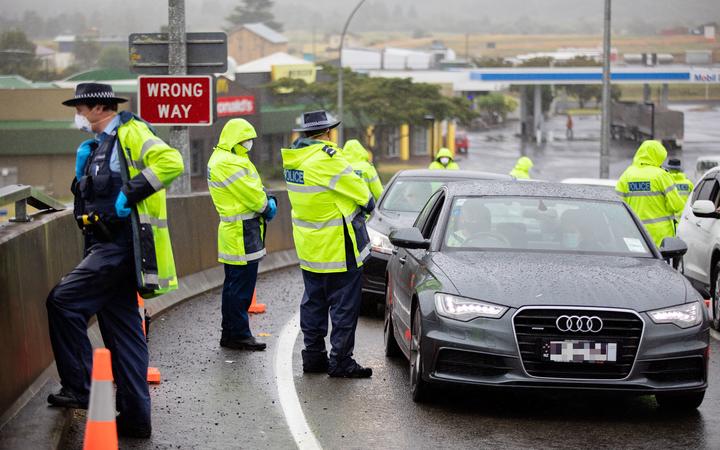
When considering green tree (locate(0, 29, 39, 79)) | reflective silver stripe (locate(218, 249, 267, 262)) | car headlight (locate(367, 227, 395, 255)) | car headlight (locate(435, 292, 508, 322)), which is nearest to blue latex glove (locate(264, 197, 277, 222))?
reflective silver stripe (locate(218, 249, 267, 262))

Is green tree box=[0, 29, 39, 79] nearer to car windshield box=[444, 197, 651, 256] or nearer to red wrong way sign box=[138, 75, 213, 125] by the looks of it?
red wrong way sign box=[138, 75, 213, 125]

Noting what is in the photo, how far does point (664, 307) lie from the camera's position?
7.90 meters

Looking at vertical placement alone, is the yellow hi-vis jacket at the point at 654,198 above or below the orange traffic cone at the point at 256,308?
above

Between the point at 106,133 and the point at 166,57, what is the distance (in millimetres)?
7930

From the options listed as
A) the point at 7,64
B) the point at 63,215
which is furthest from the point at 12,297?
the point at 7,64

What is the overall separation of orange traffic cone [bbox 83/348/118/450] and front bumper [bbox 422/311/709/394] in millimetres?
2793

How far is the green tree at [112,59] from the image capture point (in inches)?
6560

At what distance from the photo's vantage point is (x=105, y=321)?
7371 millimetres

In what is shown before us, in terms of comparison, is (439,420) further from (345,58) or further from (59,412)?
(345,58)

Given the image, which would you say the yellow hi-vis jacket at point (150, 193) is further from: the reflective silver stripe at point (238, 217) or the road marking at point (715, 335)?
the road marking at point (715, 335)

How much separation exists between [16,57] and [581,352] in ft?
393

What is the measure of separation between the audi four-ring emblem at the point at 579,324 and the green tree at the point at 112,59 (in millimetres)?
160794

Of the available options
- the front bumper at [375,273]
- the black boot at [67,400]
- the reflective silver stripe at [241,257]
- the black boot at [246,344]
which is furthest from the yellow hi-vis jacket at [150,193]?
the front bumper at [375,273]

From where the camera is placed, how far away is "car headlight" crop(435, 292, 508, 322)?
25.7ft
